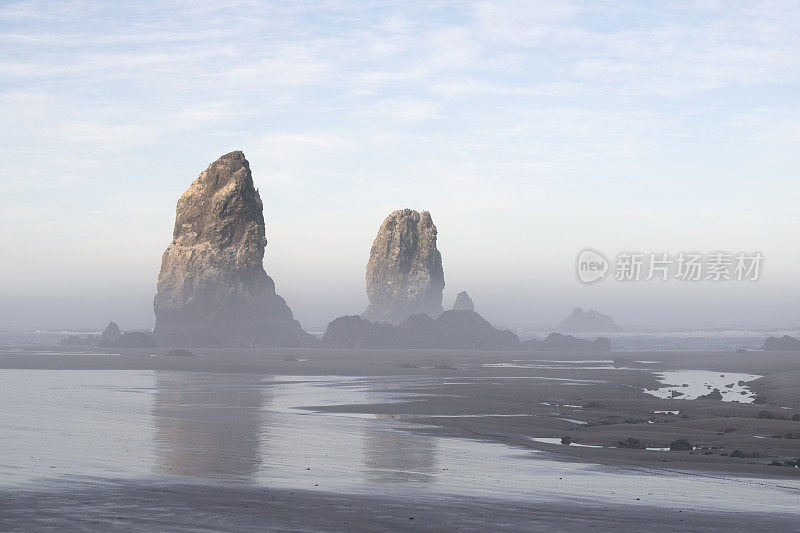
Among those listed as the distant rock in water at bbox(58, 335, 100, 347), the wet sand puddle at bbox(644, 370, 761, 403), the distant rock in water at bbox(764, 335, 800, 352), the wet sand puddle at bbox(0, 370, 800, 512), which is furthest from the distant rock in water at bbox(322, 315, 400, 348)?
the wet sand puddle at bbox(0, 370, 800, 512)

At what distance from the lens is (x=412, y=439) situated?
27.0m

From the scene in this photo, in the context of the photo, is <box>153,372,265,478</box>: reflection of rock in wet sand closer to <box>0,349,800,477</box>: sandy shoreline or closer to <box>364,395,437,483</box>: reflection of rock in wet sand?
<box>364,395,437,483</box>: reflection of rock in wet sand

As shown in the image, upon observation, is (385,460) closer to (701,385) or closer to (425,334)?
(701,385)

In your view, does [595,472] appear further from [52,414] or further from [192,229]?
[192,229]

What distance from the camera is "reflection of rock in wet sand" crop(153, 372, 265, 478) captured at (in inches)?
809

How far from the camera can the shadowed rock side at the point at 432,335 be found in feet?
475

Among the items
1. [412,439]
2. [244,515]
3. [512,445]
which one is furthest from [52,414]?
[244,515]

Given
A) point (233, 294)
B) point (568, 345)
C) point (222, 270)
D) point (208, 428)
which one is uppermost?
point (222, 270)

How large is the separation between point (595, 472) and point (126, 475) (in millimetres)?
10963

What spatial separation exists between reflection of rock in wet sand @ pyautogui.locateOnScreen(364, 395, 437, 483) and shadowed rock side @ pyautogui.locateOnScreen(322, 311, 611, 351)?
376 ft

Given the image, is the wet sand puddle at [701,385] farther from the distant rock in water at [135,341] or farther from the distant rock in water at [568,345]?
the distant rock in water at [135,341]

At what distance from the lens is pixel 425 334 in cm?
15112

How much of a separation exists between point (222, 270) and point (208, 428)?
119 m

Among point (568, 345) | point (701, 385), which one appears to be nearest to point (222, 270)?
point (568, 345)
